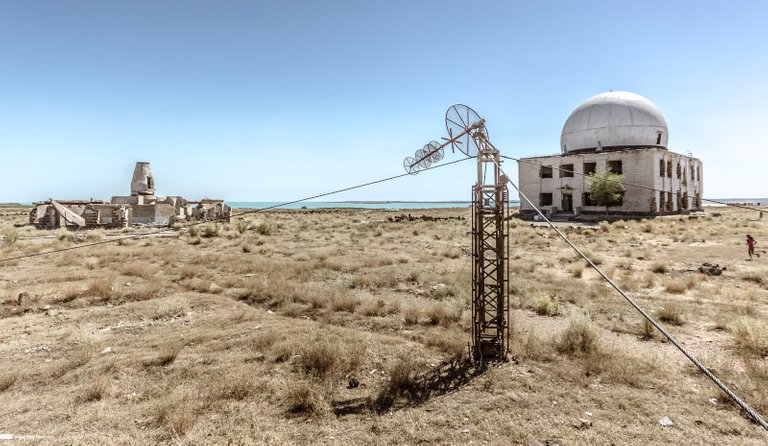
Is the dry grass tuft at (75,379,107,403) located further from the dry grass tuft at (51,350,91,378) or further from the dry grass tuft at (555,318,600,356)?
the dry grass tuft at (555,318,600,356)

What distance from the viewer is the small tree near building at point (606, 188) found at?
123 feet

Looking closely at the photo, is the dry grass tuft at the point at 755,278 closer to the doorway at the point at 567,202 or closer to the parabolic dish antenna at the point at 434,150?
the parabolic dish antenna at the point at 434,150

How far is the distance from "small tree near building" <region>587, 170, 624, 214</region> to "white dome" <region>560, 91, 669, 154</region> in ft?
20.7

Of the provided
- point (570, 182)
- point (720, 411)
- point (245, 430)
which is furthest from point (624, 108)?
point (245, 430)

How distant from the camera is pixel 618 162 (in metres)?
41.8

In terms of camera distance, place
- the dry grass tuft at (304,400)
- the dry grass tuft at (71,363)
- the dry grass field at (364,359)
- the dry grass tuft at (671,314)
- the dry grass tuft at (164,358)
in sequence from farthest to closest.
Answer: the dry grass tuft at (671,314)
the dry grass tuft at (164,358)
the dry grass tuft at (71,363)
the dry grass tuft at (304,400)
the dry grass field at (364,359)

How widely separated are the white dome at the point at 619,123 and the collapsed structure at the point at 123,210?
132 ft

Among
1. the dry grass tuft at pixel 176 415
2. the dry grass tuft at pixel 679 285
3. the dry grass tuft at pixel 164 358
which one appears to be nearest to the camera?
the dry grass tuft at pixel 176 415

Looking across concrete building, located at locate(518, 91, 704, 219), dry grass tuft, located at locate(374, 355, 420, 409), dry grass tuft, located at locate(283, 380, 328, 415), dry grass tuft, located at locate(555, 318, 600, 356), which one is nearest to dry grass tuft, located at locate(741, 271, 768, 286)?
dry grass tuft, located at locate(555, 318, 600, 356)

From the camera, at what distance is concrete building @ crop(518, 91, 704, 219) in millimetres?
39531

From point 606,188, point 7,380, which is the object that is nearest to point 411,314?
point 7,380

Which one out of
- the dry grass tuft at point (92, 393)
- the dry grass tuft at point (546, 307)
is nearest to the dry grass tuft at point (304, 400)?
the dry grass tuft at point (92, 393)

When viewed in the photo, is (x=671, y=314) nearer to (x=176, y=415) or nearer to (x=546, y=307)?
(x=546, y=307)

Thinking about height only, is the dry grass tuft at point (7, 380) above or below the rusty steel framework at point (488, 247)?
below
